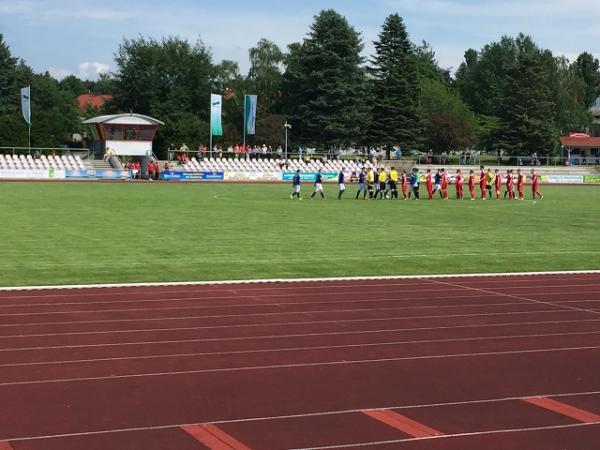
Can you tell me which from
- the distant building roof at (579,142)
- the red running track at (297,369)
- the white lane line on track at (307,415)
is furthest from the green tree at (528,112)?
the white lane line on track at (307,415)

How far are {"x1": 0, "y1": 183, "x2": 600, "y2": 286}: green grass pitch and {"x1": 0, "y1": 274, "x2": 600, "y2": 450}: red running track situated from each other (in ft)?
7.86

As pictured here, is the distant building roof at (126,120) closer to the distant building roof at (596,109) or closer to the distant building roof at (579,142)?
the distant building roof at (579,142)

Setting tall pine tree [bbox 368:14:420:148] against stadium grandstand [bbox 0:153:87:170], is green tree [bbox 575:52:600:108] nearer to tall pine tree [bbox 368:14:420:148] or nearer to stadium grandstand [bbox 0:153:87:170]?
tall pine tree [bbox 368:14:420:148]

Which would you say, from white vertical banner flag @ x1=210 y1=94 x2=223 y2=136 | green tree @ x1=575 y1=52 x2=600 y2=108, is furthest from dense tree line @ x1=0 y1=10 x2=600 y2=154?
green tree @ x1=575 y1=52 x2=600 y2=108

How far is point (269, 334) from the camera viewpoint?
923cm

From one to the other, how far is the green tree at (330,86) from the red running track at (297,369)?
67147 millimetres

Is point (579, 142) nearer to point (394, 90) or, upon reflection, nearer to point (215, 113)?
point (394, 90)

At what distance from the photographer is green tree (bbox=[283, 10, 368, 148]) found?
7862cm

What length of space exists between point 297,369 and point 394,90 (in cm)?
7431

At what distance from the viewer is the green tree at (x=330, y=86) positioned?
78625 millimetres

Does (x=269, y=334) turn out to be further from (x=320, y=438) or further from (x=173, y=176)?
(x=173, y=176)

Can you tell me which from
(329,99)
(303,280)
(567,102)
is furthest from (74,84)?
(303,280)

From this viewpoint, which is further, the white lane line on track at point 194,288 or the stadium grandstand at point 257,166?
the stadium grandstand at point 257,166

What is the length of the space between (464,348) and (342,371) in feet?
5.41
